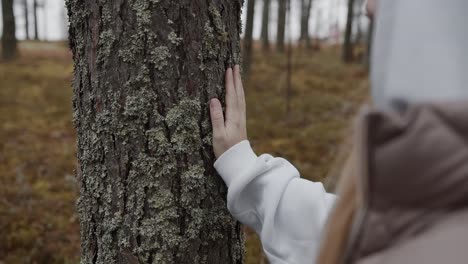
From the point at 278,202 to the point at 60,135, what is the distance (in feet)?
22.5

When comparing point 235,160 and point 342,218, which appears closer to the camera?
point 342,218

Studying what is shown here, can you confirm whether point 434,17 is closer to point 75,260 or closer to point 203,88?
point 203,88

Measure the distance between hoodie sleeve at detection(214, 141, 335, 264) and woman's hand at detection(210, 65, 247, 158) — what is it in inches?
1.9

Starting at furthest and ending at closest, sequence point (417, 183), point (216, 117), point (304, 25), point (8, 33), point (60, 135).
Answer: point (304, 25) → point (8, 33) → point (60, 135) → point (216, 117) → point (417, 183)

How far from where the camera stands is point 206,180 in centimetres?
167

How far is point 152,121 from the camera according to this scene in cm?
159

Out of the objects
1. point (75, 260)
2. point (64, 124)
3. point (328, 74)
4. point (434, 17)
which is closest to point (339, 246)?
point (434, 17)

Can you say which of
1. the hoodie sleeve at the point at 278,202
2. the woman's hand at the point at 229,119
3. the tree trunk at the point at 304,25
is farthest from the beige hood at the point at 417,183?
the tree trunk at the point at 304,25

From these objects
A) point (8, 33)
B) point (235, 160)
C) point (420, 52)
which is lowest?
point (8, 33)

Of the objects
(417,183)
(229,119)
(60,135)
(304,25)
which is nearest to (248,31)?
(60,135)

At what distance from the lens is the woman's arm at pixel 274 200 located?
151 cm

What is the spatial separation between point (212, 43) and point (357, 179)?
0.93 m

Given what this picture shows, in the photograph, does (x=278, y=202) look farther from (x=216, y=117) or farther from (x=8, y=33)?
(x=8, y=33)

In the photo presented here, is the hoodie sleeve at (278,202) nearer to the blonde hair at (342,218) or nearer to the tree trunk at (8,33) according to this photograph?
the blonde hair at (342,218)
